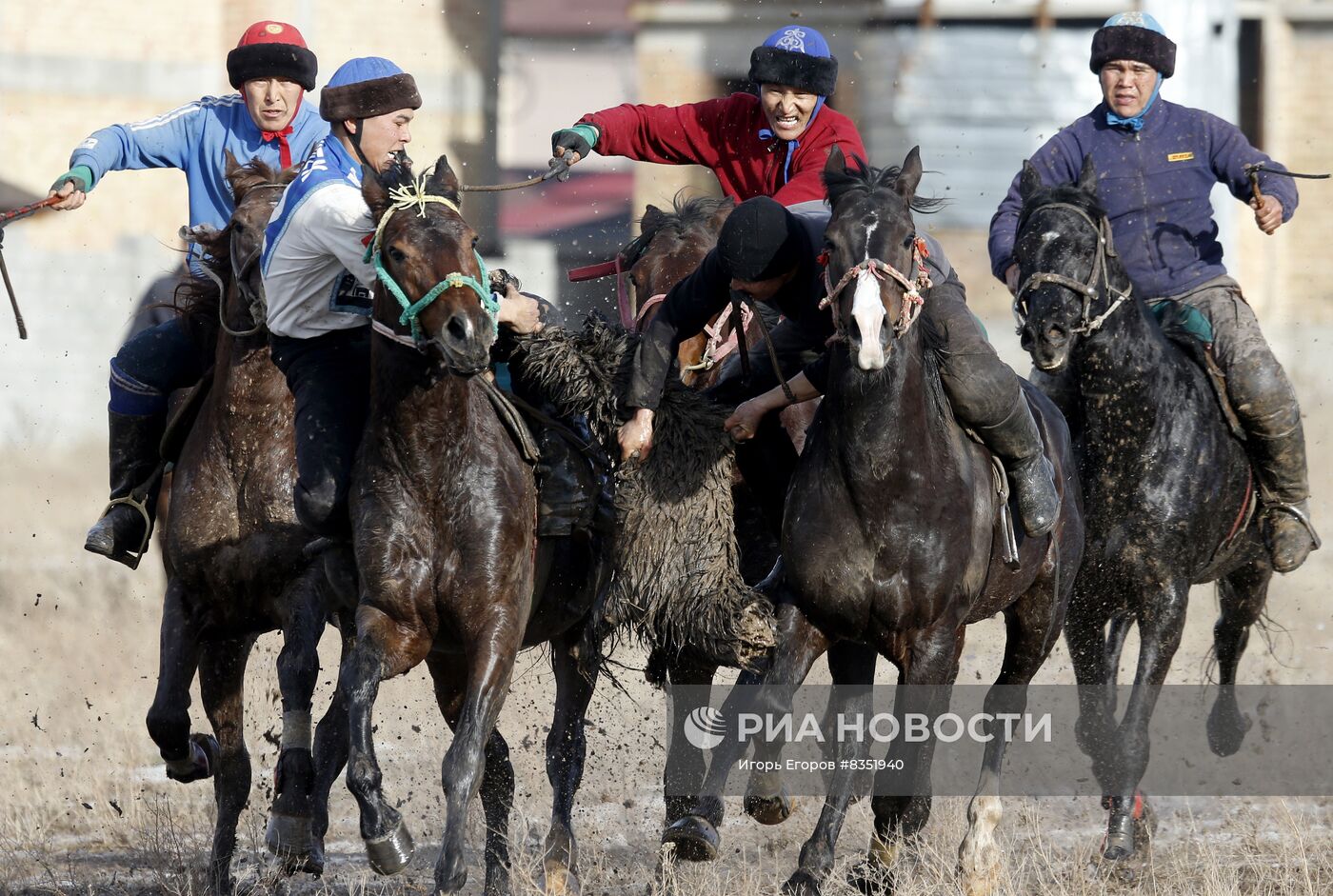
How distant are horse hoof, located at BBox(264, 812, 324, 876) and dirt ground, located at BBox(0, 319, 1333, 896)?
16 cm

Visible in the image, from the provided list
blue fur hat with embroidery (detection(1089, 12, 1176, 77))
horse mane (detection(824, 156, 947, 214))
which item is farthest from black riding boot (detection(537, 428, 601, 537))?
blue fur hat with embroidery (detection(1089, 12, 1176, 77))

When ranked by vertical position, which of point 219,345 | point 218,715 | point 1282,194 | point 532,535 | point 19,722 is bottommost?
point 19,722

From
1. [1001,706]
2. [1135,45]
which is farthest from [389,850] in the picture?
[1135,45]

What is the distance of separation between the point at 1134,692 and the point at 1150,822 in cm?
65

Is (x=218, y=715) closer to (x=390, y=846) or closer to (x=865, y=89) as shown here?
(x=390, y=846)

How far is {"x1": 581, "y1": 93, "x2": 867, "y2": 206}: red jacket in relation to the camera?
284 inches

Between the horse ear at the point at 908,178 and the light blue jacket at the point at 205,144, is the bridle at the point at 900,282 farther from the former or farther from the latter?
the light blue jacket at the point at 205,144

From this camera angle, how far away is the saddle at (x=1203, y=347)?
7375mm

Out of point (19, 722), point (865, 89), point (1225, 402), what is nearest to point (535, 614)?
point (1225, 402)

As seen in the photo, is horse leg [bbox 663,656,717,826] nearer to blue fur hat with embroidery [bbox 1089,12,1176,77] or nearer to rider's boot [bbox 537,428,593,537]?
rider's boot [bbox 537,428,593,537]

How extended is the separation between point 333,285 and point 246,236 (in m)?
0.74

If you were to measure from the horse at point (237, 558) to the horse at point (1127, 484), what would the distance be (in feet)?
8.95

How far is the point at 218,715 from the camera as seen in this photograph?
656 cm

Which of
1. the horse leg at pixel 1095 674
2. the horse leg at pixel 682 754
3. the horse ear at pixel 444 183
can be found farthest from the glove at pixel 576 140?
the horse leg at pixel 1095 674
